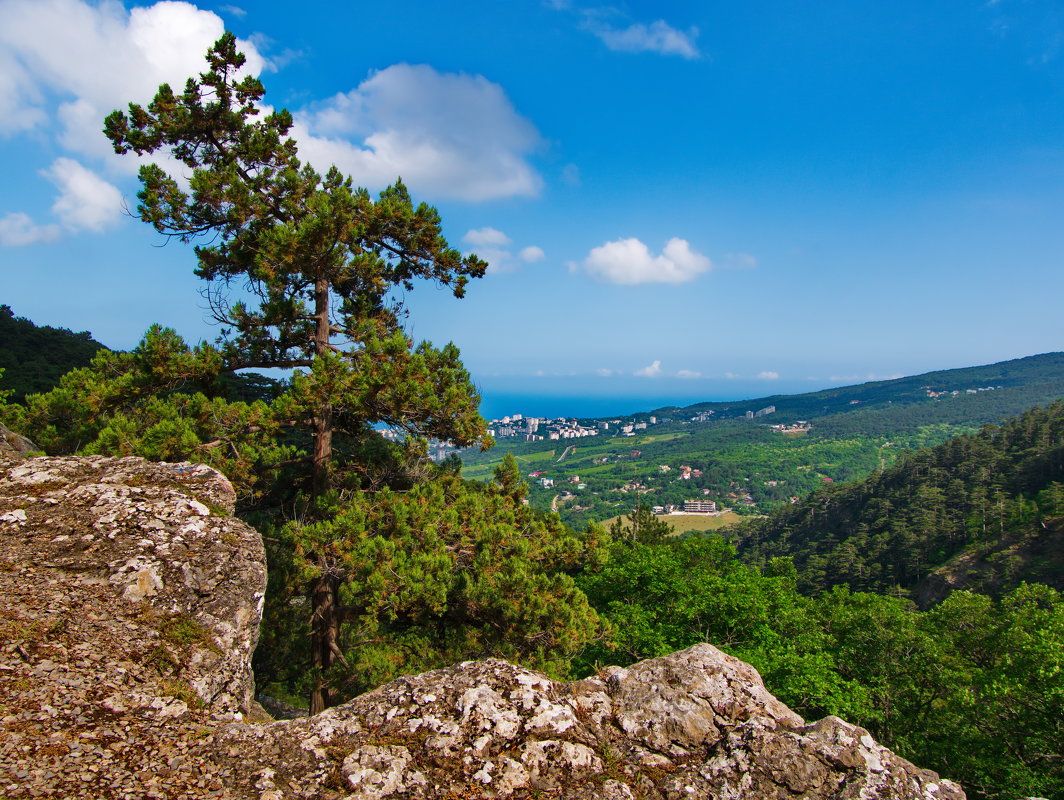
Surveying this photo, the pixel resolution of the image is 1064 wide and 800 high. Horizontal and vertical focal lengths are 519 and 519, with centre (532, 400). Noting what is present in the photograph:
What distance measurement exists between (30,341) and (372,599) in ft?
158

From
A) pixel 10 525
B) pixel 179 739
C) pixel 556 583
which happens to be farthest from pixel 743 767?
pixel 10 525

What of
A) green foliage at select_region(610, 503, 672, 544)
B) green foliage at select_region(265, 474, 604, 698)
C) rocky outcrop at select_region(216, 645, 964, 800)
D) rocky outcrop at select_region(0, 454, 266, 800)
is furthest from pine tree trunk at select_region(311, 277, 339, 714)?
green foliage at select_region(610, 503, 672, 544)

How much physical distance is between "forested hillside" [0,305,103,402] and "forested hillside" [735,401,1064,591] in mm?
81491

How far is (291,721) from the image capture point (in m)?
3.70

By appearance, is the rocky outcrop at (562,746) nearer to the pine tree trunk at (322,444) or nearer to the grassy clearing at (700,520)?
the pine tree trunk at (322,444)

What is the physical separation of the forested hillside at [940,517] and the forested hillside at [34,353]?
8149 cm

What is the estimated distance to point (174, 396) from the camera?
8789mm

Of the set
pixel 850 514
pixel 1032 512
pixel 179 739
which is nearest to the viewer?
pixel 179 739

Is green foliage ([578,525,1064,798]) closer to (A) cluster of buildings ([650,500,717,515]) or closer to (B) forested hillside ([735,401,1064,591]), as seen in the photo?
(B) forested hillside ([735,401,1064,591])

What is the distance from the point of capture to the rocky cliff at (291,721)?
10.4 feet

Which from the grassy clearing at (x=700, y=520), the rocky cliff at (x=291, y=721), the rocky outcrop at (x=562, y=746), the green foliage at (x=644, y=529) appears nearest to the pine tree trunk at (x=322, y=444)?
the rocky cliff at (x=291, y=721)

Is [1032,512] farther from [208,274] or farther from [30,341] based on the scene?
[30,341]

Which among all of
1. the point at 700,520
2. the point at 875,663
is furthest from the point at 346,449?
the point at 700,520

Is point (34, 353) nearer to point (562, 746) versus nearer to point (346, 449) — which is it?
point (346, 449)
